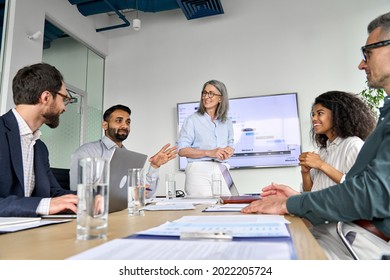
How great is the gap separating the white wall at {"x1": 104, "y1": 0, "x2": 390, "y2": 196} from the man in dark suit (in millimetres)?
2418

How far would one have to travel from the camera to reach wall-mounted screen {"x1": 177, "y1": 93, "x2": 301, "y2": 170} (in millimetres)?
3535

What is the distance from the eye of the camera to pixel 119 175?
3.68 ft

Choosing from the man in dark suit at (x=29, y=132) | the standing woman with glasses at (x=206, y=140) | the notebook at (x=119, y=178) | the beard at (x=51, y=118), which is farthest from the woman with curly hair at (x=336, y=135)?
the beard at (x=51, y=118)

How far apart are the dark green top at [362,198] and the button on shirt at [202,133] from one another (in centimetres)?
149

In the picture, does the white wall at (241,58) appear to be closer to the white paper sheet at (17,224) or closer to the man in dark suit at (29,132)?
the man in dark suit at (29,132)

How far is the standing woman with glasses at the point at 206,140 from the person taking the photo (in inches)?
84.3

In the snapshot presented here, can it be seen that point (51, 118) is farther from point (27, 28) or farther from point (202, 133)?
point (27, 28)

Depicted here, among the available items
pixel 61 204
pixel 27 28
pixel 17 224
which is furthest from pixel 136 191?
pixel 27 28

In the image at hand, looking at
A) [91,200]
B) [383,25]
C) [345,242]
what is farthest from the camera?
[383,25]

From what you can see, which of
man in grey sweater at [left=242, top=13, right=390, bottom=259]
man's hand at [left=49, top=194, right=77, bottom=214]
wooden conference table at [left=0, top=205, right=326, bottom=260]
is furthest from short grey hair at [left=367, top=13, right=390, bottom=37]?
man's hand at [left=49, top=194, right=77, bottom=214]

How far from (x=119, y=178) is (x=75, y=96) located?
3.28 meters

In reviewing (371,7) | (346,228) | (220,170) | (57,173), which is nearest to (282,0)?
(371,7)

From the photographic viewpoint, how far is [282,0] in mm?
3873

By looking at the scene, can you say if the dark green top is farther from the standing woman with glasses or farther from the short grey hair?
the standing woman with glasses
